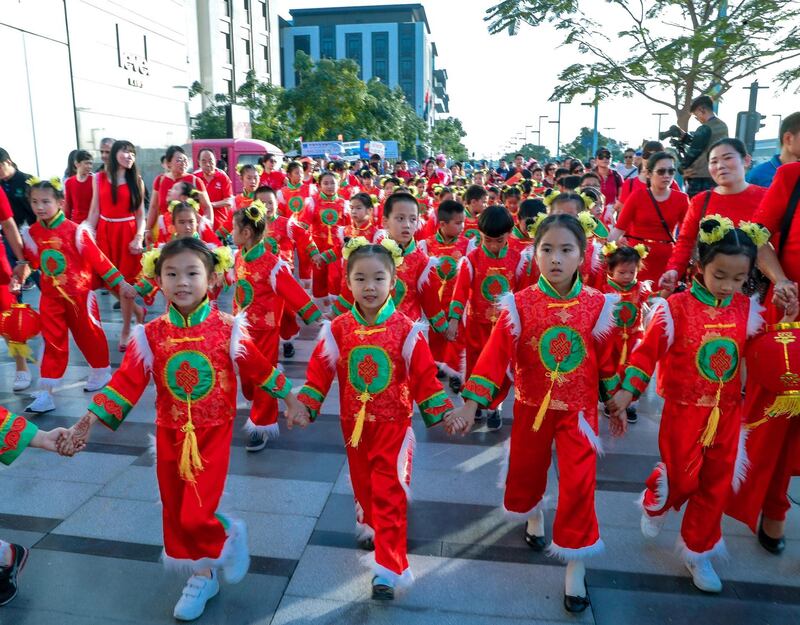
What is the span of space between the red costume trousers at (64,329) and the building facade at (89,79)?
12395 mm

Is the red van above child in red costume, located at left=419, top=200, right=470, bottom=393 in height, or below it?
above

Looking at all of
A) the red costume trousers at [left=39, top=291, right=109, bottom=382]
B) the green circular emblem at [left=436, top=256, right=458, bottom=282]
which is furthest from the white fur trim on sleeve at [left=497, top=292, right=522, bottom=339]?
the red costume trousers at [left=39, top=291, right=109, bottom=382]

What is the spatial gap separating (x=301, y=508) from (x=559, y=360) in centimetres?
167

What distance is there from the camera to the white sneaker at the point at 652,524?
10.3 ft

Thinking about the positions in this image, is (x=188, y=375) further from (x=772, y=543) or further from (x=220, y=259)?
(x=772, y=543)

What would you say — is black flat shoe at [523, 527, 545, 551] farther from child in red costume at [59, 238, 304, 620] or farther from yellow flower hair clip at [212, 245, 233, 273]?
yellow flower hair clip at [212, 245, 233, 273]

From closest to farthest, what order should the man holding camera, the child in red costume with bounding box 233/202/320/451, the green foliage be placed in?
1. the child in red costume with bounding box 233/202/320/451
2. the man holding camera
3. the green foliage

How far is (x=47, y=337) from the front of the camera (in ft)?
16.3

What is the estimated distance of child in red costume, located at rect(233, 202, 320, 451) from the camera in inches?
169

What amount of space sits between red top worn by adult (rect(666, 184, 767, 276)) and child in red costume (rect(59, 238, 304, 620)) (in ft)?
9.40

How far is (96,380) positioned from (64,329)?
1.90ft

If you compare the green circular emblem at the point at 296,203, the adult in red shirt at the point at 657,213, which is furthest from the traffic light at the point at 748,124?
the green circular emblem at the point at 296,203

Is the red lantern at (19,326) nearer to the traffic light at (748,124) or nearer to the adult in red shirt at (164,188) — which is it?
the adult in red shirt at (164,188)

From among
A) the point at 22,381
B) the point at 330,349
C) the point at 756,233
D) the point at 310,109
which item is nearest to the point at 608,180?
the point at 756,233
